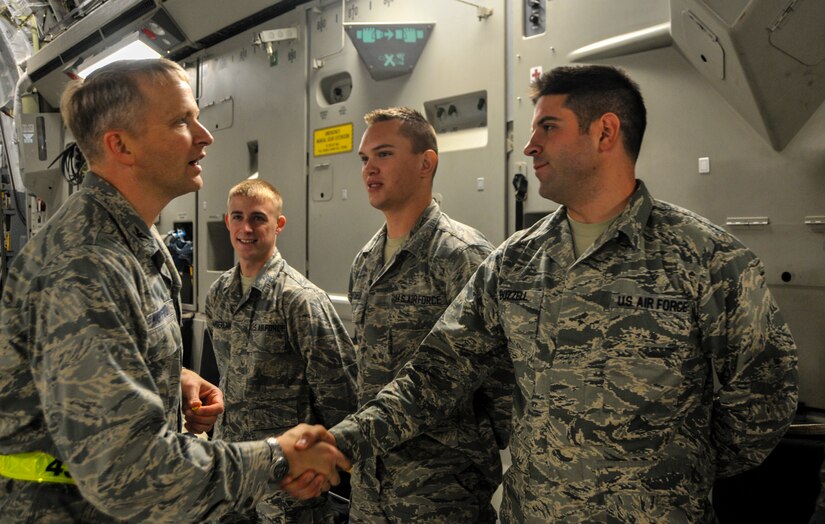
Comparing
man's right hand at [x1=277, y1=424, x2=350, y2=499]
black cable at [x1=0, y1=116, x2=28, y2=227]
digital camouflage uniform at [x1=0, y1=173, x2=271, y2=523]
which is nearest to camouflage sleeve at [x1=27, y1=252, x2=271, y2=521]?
digital camouflage uniform at [x1=0, y1=173, x2=271, y2=523]

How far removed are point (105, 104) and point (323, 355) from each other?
1189 mm

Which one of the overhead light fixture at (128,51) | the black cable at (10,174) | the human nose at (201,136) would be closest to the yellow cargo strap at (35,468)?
the human nose at (201,136)

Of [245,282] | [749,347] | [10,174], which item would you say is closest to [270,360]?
[245,282]

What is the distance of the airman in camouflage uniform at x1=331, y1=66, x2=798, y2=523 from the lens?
1.29 meters

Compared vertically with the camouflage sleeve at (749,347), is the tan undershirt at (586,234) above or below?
above

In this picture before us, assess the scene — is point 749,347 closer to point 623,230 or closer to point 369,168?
point 623,230

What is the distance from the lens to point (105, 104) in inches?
52.5

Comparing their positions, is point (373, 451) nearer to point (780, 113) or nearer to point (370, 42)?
point (780, 113)

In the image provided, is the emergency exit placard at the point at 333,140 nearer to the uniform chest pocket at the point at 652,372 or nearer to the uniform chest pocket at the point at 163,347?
the uniform chest pocket at the point at 163,347

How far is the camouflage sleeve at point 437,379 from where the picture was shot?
165 cm

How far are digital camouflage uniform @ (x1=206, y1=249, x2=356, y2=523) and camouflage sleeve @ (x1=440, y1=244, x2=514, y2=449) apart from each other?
608 mm

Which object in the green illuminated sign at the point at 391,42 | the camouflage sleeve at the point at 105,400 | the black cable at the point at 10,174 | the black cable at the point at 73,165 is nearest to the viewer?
the camouflage sleeve at the point at 105,400

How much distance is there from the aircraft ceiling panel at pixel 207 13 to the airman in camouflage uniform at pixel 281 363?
6.31 ft

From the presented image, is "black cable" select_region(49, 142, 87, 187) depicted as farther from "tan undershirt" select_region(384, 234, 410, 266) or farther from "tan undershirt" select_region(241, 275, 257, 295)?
"tan undershirt" select_region(384, 234, 410, 266)
